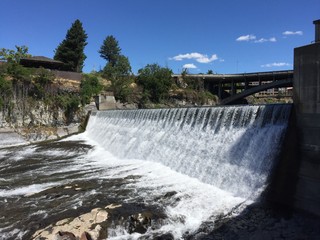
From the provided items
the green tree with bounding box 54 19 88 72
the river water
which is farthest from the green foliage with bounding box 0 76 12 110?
the green tree with bounding box 54 19 88 72

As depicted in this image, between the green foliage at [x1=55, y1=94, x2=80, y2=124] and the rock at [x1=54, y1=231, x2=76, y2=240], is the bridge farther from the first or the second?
the rock at [x1=54, y1=231, x2=76, y2=240]

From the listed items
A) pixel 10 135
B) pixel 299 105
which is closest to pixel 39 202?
pixel 299 105

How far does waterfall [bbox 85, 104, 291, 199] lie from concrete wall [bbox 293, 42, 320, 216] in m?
0.60

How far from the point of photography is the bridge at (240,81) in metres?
42.8

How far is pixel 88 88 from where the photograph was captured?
31.9 metres

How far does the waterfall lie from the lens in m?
9.46

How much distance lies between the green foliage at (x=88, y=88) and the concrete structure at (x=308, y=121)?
81.4ft

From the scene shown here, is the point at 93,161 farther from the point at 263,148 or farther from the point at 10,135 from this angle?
the point at 10,135

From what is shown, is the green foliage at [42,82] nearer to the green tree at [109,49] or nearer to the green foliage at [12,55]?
the green foliage at [12,55]

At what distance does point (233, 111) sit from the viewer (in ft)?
38.5

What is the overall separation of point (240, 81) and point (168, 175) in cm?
4417

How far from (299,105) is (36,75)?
2823 cm

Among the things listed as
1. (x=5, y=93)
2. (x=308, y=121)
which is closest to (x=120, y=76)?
(x=5, y=93)

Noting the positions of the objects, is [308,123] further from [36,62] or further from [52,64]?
[52,64]
